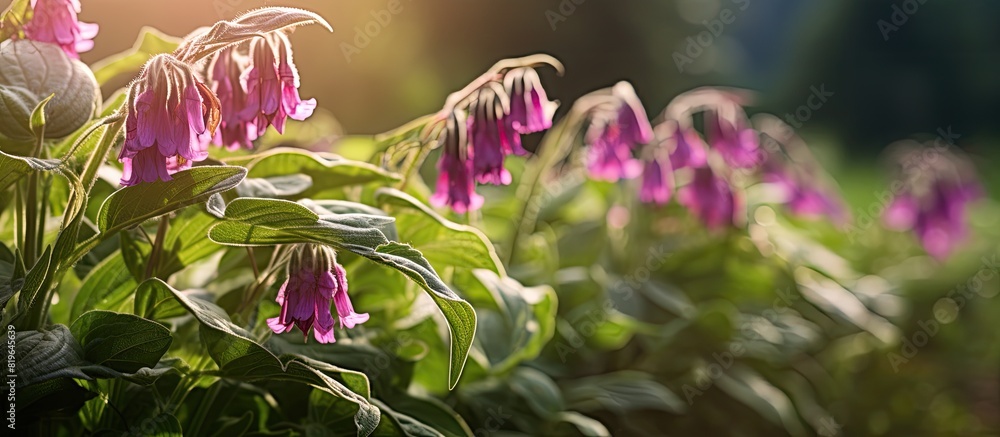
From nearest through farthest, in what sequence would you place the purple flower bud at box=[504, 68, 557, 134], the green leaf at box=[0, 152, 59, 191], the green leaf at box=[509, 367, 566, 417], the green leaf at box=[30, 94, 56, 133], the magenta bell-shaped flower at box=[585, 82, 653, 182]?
the green leaf at box=[0, 152, 59, 191] → the green leaf at box=[30, 94, 56, 133] → the purple flower bud at box=[504, 68, 557, 134] → the green leaf at box=[509, 367, 566, 417] → the magenta bell-shaped flower at box=[585, 82, 653, 182]

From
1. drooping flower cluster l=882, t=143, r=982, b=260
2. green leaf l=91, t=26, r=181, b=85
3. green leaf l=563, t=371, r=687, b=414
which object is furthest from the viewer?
drooping flower cluster l=882, t=143, r=982, b=260

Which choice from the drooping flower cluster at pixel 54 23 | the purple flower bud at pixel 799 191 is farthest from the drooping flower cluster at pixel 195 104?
the purple flower bud at pixel 799 191

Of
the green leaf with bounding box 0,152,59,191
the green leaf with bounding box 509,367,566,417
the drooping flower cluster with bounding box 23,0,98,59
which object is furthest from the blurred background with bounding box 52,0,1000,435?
the green leaf with bounding box 0,152,59,191

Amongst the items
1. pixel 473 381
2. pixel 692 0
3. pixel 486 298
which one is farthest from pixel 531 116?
pixel 692 0

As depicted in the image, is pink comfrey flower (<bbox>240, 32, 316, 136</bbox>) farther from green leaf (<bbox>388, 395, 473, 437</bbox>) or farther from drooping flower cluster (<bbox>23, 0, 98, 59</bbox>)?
green leaf (<bbox>388, 395, 473, 437</bbox>)

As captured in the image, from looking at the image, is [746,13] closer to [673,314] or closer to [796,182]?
[796,182]
